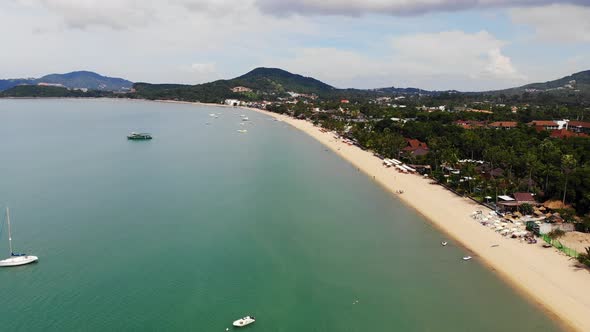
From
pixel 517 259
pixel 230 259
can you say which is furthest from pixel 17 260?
pixel 517 259

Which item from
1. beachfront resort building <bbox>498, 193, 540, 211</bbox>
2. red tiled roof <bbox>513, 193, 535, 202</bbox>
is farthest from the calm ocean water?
red tiled roof <bbox>513, 193, 535, 202</bbox>

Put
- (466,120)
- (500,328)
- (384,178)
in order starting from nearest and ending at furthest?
(500,328), (384,178), (466,120)

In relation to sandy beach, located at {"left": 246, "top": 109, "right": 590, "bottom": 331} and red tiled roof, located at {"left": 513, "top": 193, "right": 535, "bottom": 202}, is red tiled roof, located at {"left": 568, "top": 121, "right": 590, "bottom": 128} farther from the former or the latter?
red tiled roof, located at {"left": 513, "top": 193, "right": 535, "bottom": 202}

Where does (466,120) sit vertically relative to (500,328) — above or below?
above

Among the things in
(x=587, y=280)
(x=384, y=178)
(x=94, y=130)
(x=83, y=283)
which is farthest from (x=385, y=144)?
(x=94, y=130)

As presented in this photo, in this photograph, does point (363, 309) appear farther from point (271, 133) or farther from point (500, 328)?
point (271, 133)

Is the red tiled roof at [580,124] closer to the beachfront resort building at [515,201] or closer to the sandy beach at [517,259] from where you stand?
the sandy beach at [517,259]

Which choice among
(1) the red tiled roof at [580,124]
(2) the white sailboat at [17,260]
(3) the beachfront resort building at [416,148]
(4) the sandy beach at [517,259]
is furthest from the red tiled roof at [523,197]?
(1) the red tiled roof at [580,124]
